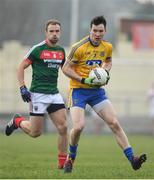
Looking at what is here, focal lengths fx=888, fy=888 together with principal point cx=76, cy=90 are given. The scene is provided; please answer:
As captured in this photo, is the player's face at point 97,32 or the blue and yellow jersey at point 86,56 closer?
the player's face at point 97,32

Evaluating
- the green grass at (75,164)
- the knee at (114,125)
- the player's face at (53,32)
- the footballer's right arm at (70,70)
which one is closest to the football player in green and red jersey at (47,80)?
the player's face at (53,32)

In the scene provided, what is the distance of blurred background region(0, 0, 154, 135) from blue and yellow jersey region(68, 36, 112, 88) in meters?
26.3

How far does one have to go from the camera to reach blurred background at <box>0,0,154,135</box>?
4312 cm

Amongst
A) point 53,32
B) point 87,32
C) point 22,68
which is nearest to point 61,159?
point 22,68

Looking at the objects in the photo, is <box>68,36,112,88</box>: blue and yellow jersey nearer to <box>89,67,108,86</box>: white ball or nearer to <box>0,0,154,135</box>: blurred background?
<box>89,67,108,86</box>: white ball

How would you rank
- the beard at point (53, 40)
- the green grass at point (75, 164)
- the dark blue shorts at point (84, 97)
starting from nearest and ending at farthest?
the green grass at point (75, 164)
the dark blue shorts at point (84, 97)
the beard at point (53, 40)

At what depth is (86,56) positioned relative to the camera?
1311 cm

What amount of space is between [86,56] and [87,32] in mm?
32767

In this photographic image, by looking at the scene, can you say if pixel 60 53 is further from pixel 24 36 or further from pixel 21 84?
pixel 24 36

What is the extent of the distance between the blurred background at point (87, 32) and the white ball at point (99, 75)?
87.0ft

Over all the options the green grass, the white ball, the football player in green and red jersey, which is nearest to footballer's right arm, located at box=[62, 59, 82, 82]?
the white ball

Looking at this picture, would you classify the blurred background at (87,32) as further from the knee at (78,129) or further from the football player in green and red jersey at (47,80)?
the knee at (78,129)

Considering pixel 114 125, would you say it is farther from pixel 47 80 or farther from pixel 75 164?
pixel 75 164

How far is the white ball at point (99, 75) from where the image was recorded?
42.1ft
